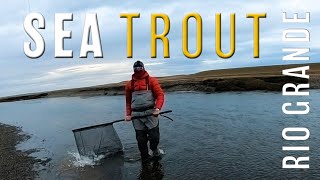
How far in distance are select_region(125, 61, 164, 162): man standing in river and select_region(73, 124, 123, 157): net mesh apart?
172 cm

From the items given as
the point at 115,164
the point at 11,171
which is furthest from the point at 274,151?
the point at 11,171

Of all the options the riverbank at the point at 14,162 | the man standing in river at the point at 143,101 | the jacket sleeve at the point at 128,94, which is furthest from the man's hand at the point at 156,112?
the riverbank at the point at 14,162

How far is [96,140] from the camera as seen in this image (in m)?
13.8

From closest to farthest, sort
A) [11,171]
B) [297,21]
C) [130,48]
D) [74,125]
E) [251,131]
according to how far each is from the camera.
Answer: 1. [297,21]
2. [11,171]
3. [130,48]
4. [251,131]
5. [74,125]

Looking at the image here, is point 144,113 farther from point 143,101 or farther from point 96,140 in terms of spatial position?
point 96,140

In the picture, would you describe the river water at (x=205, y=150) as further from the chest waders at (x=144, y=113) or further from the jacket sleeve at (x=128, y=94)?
the jacket sleeve at (x=128, y=94)

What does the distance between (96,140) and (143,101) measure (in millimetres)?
2665

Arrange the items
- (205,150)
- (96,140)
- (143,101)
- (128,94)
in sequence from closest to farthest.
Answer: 1. (143,101)
2. (128,94)
3. (96,140)
4. (205,150)

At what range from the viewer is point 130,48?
1647cm

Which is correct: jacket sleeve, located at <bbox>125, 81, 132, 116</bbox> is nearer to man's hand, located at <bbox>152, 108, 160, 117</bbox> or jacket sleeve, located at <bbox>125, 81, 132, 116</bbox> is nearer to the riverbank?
man's hand, located at <bbox>152, 108, 160, 117</bbox>

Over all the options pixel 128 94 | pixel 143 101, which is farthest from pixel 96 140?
pixel 143 101

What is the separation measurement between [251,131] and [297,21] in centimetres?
683

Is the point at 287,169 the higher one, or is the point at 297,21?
the point at 297,21

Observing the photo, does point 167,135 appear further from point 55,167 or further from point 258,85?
point 258,85
